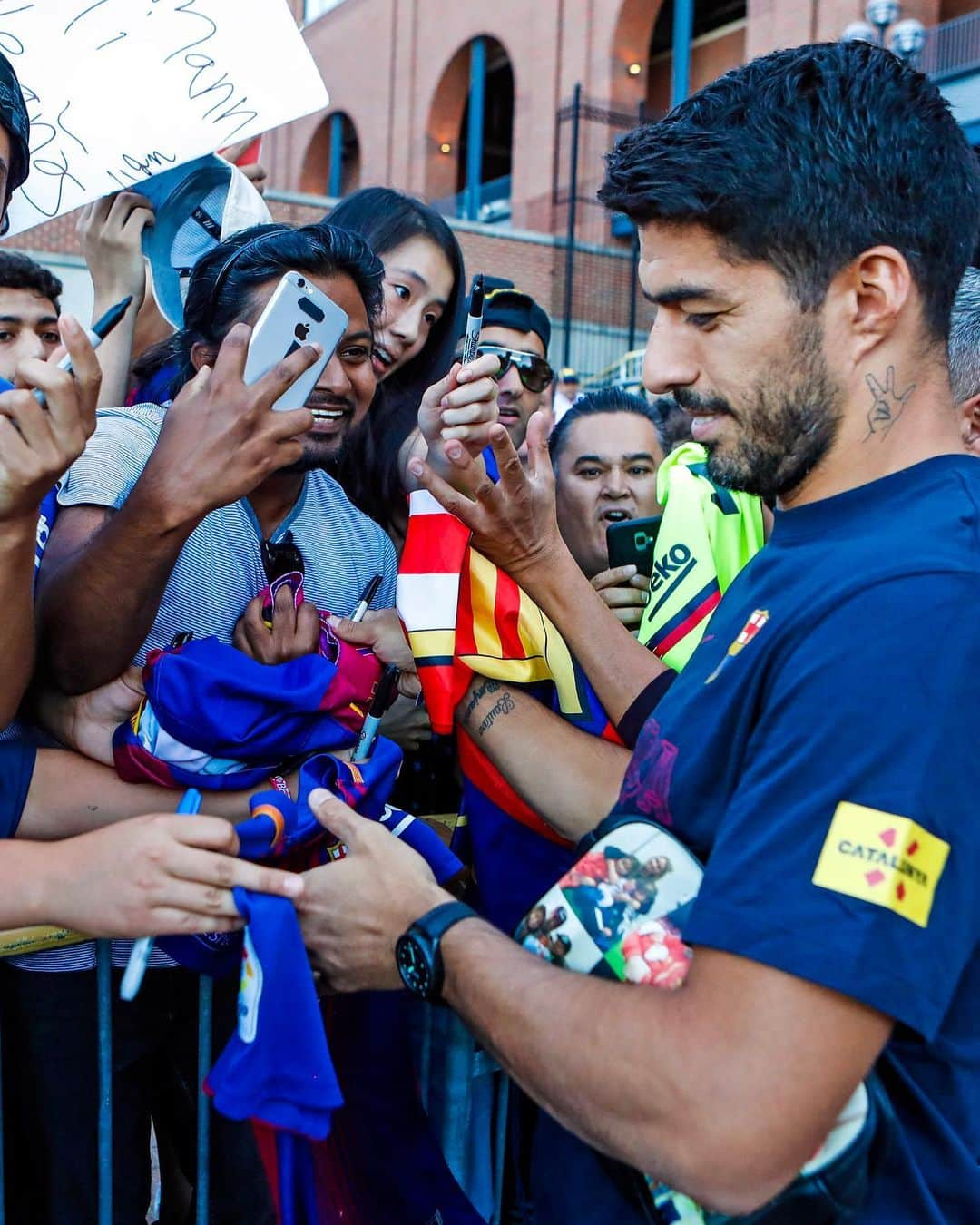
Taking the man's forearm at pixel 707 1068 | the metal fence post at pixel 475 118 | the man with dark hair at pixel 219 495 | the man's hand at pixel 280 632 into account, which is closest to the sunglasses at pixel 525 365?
the man with dark hair at pixel 219 495

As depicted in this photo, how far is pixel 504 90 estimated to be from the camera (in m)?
26.7

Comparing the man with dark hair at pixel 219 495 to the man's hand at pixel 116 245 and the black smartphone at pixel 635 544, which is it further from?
the black smartphone at pixel 635 544

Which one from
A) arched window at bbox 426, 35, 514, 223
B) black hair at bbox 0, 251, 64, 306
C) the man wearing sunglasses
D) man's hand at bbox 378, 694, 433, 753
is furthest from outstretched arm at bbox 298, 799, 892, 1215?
arched window at bbox 426, 35, 514, 223

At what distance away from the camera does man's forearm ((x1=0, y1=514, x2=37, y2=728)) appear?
5.52ft

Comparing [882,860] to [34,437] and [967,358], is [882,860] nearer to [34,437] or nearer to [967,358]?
[34,437]

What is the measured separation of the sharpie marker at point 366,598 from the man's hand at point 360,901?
0.66 metres

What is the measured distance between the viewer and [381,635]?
2285 millimetres

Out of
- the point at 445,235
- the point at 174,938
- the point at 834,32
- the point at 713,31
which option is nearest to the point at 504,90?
the point at 713,31

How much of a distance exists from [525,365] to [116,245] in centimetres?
122

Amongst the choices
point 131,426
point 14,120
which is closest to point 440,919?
point 131,426

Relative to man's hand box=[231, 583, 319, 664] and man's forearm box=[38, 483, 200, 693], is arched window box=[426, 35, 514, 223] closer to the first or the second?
man's hand box=[231, 583, 319, 664]

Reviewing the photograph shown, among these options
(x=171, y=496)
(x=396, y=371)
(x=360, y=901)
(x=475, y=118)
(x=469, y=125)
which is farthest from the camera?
(x=469, y=125)

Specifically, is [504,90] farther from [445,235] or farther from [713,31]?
[445,235]

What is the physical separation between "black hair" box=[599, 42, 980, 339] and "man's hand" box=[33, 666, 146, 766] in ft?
3.72
